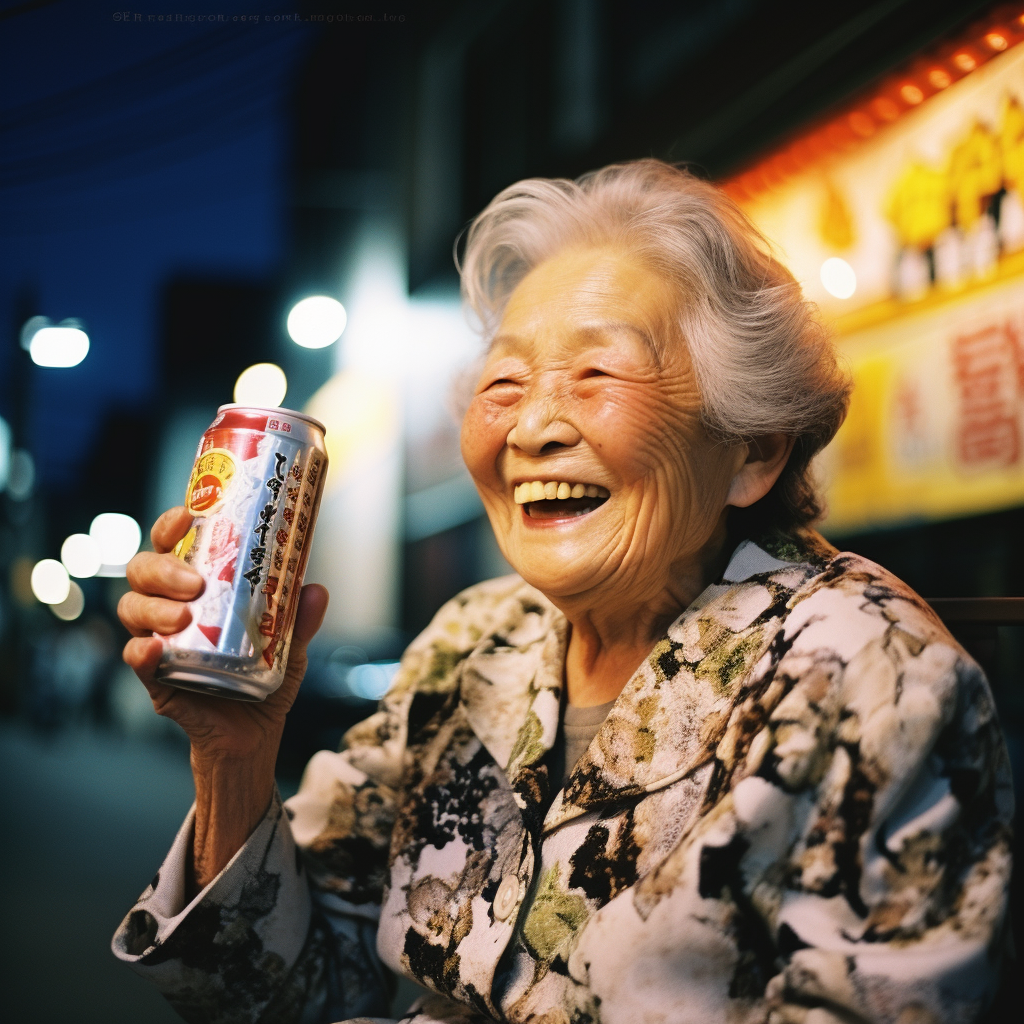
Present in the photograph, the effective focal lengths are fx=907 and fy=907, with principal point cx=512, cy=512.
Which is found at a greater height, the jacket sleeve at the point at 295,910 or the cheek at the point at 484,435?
the cheek at the point at 484,435

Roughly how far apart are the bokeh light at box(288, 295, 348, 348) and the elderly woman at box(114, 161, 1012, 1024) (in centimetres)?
227

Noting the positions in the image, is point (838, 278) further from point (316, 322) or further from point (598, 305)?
point (316, 322)

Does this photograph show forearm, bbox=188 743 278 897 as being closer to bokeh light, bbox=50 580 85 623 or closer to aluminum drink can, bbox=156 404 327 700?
aluminum drink can, bbox=156 404 327 700

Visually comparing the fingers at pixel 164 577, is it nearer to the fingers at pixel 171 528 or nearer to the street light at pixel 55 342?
the fingers at pixel 171 528

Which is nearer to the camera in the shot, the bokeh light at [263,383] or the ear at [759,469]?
the ear at [759,469]

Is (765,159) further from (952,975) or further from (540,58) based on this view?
(952,975)

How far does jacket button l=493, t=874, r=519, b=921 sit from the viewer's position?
3.71 feet

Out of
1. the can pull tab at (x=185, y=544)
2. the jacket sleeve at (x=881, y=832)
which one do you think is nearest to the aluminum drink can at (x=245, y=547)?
the can pull tab at (x=185, y=544)

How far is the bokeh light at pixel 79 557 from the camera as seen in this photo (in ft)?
9.96

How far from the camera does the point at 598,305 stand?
1.22 meters

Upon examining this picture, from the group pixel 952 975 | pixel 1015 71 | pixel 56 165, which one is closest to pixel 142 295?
pixel 56 165

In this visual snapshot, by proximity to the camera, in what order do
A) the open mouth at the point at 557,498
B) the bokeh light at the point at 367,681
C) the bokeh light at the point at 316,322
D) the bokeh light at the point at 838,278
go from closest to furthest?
the open mouth at the point at 557,498 < the bokeh light at the point at 838,278 < the bokeh light at the point at 316,322 < the bokeh light at the point at 367,681

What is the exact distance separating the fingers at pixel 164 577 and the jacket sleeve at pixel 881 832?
24.0 inches

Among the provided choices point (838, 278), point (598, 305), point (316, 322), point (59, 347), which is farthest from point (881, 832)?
point (316, 322)
